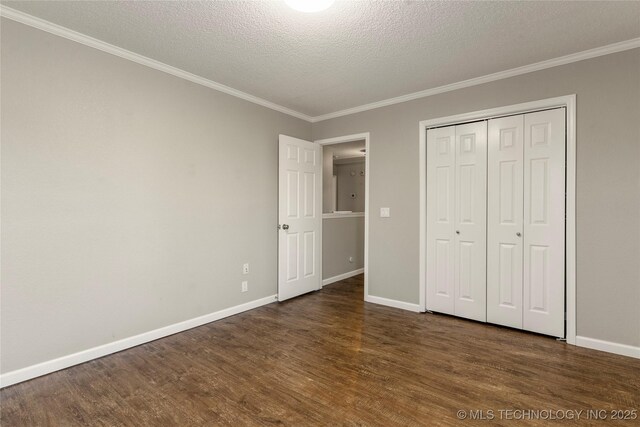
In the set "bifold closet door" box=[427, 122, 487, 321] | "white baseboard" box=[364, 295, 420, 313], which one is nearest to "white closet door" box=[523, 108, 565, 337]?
"bifold closet door" box=[427, 122, 487, 321]

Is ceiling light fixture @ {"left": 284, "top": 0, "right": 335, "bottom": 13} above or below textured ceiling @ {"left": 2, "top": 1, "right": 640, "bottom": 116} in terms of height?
below

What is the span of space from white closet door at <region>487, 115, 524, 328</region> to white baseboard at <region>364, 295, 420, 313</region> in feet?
2.48

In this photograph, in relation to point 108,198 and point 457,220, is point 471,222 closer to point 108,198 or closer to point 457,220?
point 457,220

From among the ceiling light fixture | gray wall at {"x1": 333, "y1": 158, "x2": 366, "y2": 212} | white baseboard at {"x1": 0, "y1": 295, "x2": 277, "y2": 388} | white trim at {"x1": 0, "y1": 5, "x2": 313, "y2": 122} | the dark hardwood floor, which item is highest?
white trim at {"x1": 0, "y1": 5, "x2": 313, "y2": 122}

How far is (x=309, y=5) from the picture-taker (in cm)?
191

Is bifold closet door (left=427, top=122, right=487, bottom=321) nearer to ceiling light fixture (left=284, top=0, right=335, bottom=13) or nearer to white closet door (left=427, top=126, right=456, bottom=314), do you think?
white closet door (left=427, top=126, right=456, bottom=314)

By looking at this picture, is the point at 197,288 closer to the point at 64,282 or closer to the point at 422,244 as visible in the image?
the point at 64,282

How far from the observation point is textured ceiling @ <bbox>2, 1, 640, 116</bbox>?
6.72 feet

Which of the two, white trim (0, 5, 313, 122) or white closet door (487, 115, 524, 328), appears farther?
white closet door (487, 115, 524, 328)

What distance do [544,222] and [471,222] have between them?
626mm

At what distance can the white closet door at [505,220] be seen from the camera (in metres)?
2.98

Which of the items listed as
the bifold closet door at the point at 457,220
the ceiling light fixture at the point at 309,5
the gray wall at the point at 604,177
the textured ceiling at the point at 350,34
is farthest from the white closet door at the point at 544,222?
the ceiling light fixture at the point at 309,5

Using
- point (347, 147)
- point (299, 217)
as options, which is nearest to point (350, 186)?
point (347, 147)

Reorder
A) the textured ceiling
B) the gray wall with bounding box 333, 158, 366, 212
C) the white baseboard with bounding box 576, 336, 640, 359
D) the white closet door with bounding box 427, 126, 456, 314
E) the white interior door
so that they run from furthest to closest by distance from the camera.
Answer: the gray wall with bounding box 333, 158, 366, 212
the white interior door
the white closet door with bounding box 427, 126, 456, 314
the white baseboard with bounding box 576, 336, 640, 359
the textured ceiling
